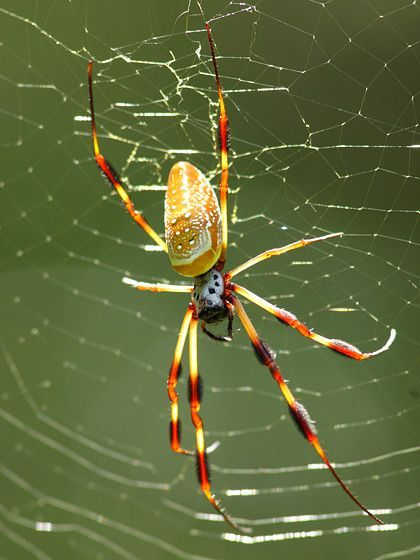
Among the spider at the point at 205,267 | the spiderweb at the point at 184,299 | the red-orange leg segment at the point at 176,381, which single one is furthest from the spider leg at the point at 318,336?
the spiderweb at the point at 184,299

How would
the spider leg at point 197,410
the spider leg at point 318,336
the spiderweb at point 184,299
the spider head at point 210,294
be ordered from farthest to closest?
the spiderweb at point 184,299
the spider leg at point 197,410
the spider head at point 210,294
the spider leg at point 318,336

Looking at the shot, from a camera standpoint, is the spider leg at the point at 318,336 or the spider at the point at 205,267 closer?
the spider at the point at 205,267

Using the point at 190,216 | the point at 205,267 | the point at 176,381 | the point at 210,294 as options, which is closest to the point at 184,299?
the point at 176,381

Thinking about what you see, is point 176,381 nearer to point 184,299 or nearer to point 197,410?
point 197,410

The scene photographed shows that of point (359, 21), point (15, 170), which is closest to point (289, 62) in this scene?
point (359, 21)

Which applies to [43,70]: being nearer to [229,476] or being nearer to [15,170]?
[15,170]

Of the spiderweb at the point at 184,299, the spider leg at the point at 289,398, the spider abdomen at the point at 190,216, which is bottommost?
the spider leg at the point at 289,398

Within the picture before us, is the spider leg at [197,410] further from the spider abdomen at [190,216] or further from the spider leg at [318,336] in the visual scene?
the spider abdomen at [190,216]
